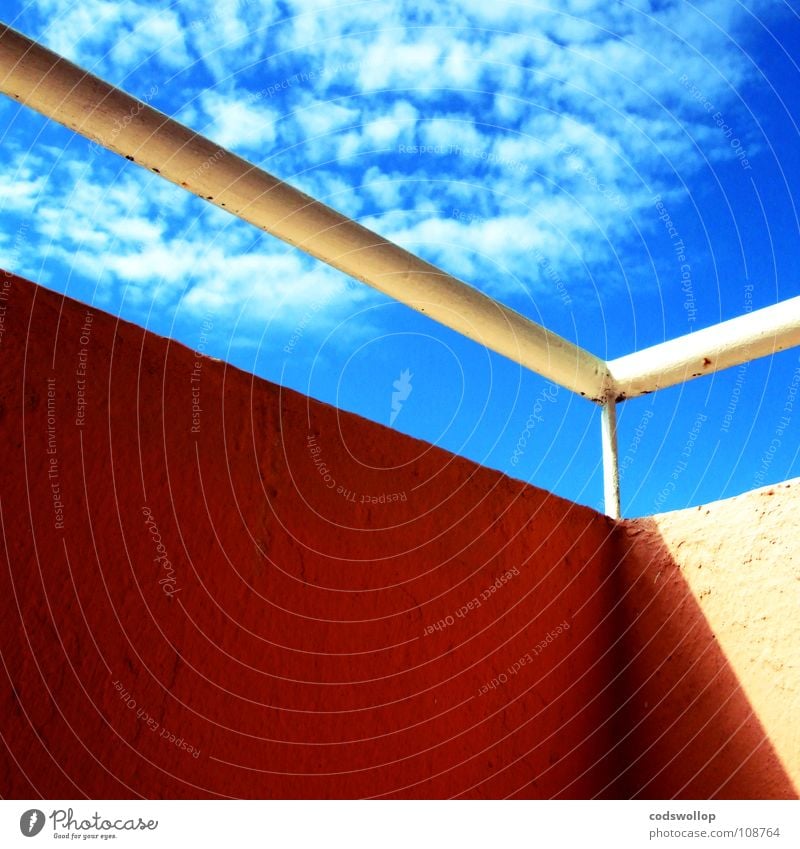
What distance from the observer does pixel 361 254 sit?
170 cm

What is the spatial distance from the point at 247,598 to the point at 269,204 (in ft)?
2.52

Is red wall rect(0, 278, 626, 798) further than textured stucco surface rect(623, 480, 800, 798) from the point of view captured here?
No

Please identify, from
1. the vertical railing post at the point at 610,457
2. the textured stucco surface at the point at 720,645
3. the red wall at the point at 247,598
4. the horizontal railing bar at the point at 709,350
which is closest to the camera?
the red wall at the point at 247,598

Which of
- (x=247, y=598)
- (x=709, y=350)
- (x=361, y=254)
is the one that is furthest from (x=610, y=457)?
(x=247, y=598)

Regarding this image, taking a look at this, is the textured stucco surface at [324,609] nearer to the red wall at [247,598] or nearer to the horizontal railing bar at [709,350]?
the red wall at [247,598]

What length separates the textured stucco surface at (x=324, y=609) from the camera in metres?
1.10

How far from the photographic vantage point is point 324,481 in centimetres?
145

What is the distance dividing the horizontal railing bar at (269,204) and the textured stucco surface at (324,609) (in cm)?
36

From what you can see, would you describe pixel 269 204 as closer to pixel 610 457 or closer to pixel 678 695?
pixel 610 457

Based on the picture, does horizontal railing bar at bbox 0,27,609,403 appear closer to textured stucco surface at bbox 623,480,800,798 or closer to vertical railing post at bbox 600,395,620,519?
vertical railing post at bbox 600,395,620,519

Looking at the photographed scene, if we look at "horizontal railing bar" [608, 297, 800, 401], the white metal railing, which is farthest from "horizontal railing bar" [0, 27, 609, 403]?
"horizontal railing bar" [608, 297, 800, 401]

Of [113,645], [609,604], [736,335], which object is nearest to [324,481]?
[113,645]

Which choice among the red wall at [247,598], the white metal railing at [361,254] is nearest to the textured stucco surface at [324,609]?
the red wall at [247,598]

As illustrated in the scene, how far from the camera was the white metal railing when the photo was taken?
135 cm
